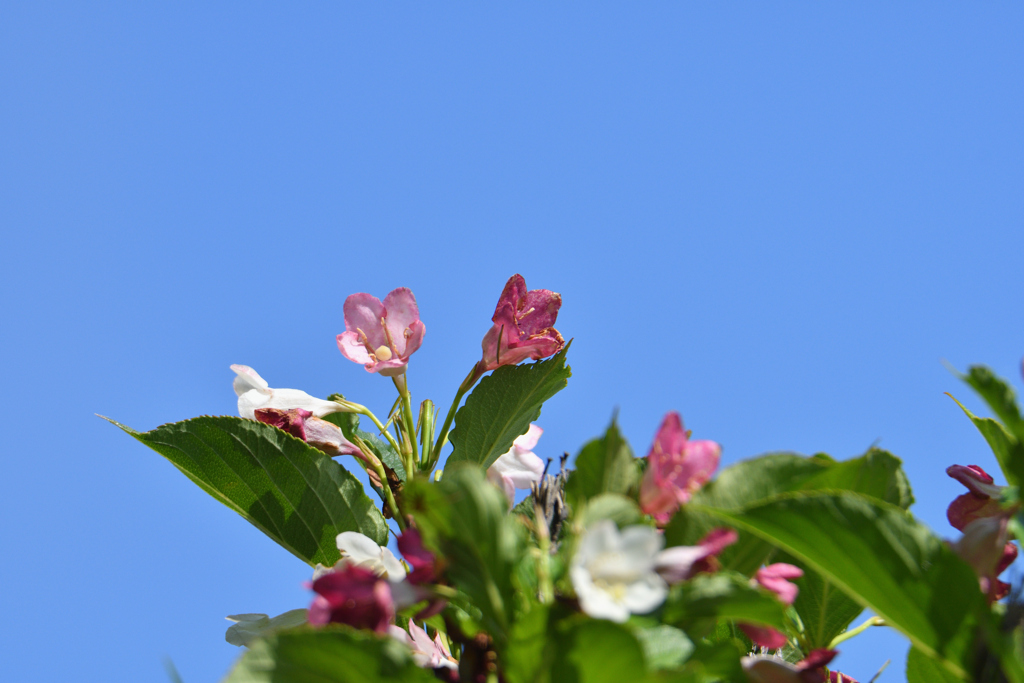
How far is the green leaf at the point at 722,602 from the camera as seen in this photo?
953 millimetres

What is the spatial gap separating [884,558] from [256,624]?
121 cm

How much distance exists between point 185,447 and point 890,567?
133cm

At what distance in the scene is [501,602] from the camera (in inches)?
39.4

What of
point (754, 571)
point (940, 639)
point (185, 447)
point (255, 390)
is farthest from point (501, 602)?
point (255, 390)

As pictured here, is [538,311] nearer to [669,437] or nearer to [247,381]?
[247,381]

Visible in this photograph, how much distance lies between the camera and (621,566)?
94cm

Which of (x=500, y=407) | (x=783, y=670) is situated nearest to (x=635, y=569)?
(x=783, y=670)

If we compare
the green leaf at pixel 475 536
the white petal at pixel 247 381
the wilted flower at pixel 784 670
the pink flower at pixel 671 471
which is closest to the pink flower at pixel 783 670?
the wilted flower at pixel 784 670

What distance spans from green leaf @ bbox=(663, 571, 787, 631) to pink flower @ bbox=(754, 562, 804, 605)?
0.10 meters

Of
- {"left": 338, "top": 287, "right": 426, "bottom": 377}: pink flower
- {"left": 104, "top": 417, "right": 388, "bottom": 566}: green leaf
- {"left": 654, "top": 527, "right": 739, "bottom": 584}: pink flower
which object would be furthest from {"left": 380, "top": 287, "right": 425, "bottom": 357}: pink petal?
{"left": 654, "top": 527, "right": 739, "bottom": 584}: pink flower

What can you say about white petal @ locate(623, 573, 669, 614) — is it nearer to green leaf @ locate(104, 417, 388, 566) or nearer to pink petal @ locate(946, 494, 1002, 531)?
green leaf @ locate(104, 417, 388, 566)

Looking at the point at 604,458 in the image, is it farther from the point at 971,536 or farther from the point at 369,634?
the point at 971,536

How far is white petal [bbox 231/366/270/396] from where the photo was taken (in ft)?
6.38

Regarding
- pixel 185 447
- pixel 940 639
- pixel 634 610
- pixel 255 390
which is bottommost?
pixel 940 639
